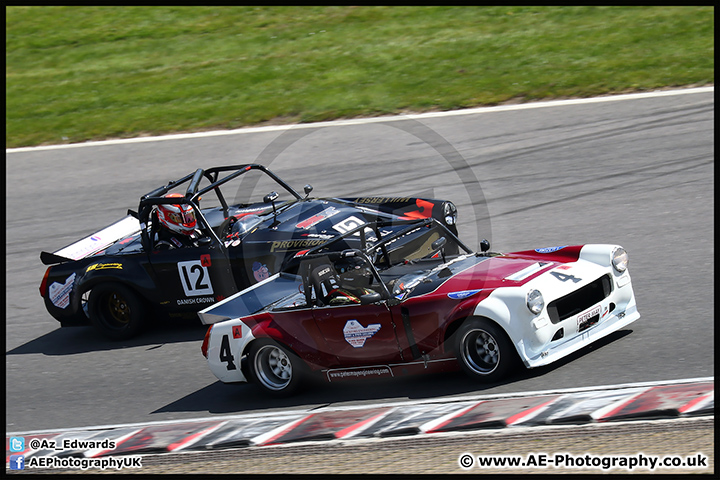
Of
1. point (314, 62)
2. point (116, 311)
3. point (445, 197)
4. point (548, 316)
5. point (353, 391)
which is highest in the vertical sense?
point (314, 62)

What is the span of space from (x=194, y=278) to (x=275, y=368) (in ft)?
6.90

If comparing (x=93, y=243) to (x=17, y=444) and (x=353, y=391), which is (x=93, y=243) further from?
(x=353, y=391)

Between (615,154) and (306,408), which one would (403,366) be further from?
(615,154)

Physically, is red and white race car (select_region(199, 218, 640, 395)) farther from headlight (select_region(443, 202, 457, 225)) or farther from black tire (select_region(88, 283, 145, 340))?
black tire (select_region(88, 283, 145, 340))

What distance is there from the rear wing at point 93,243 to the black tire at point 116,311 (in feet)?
1.91

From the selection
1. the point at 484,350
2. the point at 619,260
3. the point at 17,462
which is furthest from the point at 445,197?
the point at 17,462

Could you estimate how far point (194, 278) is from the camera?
368 inches

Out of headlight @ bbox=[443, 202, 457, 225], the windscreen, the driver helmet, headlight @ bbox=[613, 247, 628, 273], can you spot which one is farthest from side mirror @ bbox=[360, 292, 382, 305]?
the driver helmet

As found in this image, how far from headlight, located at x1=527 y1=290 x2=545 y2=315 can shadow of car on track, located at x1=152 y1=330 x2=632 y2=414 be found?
24.1 inches

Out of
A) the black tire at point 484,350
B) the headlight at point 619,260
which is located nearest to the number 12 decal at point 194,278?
the black tire at point 484,350

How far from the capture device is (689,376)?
6500 millimetres

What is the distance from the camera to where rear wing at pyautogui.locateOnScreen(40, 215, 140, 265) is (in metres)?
9.94

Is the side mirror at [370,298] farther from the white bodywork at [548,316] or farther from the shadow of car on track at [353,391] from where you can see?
the white bodywork at [548,316]

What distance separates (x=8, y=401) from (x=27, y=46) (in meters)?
Result: 17.2
